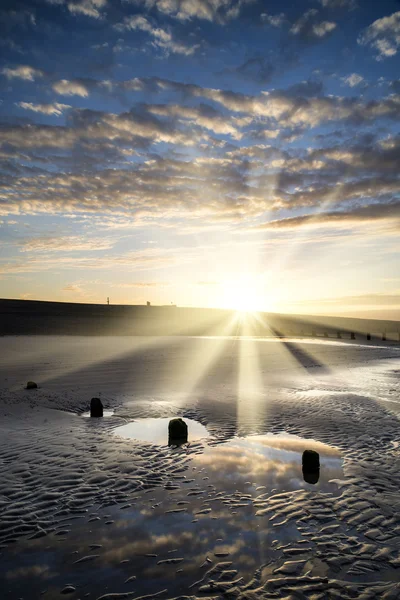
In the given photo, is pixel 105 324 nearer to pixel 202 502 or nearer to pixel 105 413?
pixel 105 413

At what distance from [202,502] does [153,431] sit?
376 cm

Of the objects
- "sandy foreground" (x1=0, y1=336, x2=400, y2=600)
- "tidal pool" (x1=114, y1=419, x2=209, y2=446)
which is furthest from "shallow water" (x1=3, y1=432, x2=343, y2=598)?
"tidal pool" (x1=114, y1=419, x2=209, y2=446)

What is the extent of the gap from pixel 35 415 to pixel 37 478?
14.0ft

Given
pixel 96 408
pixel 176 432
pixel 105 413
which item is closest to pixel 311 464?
pixel 176 432

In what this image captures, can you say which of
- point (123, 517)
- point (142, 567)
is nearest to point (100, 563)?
point (142, 567)

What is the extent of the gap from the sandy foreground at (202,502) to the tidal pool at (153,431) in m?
0.27

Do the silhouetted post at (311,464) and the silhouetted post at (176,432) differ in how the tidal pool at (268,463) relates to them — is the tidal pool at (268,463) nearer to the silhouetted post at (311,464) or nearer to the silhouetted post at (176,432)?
the silhouetted post at (311,464)

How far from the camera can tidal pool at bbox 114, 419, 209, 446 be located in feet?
28.9

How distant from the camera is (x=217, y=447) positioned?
8.27 m

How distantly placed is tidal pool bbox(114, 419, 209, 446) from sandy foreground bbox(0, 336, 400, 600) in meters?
0.27

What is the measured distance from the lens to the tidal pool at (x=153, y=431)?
882 centimetres

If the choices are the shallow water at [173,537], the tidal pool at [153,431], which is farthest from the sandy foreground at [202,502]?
the tidal pool at [153,431]

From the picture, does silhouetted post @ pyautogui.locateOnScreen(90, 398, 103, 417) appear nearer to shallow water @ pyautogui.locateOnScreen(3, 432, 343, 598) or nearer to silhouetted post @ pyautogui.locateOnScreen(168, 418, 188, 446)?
silhouetted post @ pyautogui.locateOnScreen(168, 418, 188, 446)

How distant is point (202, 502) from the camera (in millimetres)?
5789
